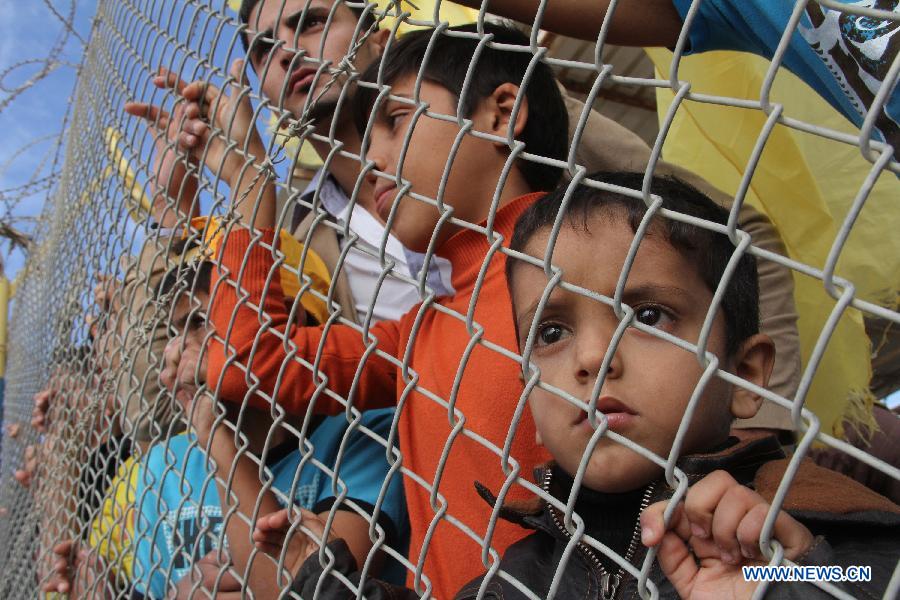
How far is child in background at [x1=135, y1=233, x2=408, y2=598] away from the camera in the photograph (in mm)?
1446

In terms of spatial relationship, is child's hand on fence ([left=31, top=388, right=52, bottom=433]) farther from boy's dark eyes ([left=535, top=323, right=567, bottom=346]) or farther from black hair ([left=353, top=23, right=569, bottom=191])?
boy's dark eyes ([left=535, top=323, right=567, bottom=346])

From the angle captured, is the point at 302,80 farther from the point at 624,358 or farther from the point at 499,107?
the point at 624,358

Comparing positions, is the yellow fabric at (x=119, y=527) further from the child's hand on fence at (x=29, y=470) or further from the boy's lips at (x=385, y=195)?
the child's hand on fence at (x=29, y=470)

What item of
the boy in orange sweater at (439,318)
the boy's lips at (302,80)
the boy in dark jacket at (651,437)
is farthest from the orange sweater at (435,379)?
the boy's lips at (302,80)

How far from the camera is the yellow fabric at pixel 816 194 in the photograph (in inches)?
66.5

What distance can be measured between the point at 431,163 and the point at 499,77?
0.26 metres

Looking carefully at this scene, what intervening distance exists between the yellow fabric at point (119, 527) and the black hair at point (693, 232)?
122 centimetres

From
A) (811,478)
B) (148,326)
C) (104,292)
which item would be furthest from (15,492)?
(811,478)

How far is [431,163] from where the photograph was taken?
4.45 feet

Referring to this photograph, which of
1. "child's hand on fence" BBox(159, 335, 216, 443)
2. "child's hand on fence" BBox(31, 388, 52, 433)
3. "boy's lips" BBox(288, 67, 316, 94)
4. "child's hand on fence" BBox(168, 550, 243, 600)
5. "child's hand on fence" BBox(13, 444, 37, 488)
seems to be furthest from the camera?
"child's hand on fence" BBox(13, 444, 37, 488)

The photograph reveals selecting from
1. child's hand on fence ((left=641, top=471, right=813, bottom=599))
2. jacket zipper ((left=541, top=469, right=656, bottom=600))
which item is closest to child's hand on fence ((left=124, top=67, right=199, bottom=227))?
jacket zipper ((left=541, top=469, right=656, bottom=600))

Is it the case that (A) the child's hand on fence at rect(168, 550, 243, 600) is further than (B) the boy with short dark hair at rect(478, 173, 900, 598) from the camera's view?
Yes

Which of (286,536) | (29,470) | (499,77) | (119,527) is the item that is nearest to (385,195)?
(499,77)

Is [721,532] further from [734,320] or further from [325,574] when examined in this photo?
[325,574]
